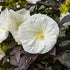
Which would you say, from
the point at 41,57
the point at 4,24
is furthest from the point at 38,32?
the point at 4,24

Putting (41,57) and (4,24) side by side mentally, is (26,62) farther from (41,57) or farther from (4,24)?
(4,24)

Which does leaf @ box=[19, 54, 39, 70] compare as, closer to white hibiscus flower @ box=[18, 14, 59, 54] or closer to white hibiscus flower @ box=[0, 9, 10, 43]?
white hibiscus flower @ box=[18, 14, 59, 54]

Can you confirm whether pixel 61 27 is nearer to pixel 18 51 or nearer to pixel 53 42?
pixel 53 42

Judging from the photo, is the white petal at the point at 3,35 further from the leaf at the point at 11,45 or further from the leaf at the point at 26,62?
the leaf at the point at 26,62

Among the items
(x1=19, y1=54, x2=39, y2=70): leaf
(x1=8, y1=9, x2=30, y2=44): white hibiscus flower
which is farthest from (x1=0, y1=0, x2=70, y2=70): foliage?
(x1=8, y1=9, x2=30, y2=44): white hibiscus flower

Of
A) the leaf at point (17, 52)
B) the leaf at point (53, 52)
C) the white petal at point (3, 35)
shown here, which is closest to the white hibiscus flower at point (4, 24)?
the white petal at point (3, 35)

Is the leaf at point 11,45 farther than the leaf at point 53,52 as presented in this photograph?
Yes
